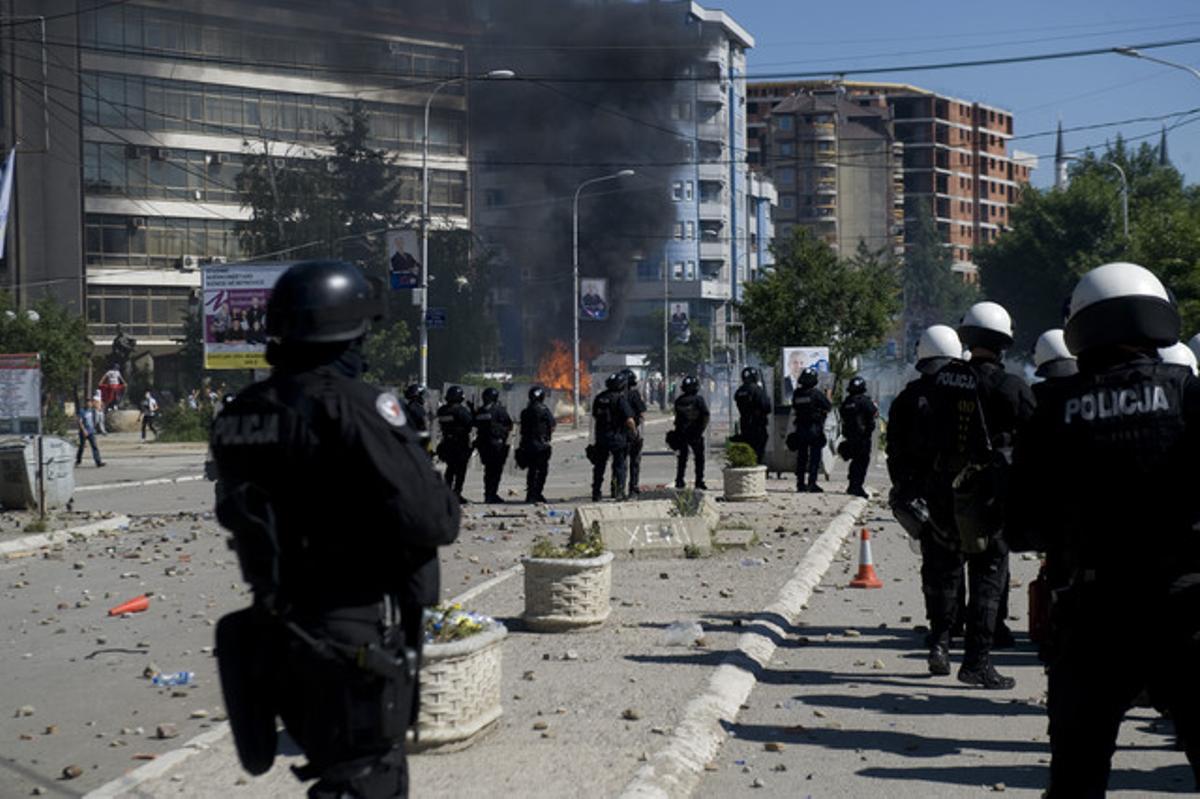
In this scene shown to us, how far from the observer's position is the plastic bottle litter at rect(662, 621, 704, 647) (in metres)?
9.34

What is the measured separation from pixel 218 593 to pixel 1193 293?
16813 millimetres

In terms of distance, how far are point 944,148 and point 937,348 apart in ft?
428

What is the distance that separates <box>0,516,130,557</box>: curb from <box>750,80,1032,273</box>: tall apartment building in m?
110

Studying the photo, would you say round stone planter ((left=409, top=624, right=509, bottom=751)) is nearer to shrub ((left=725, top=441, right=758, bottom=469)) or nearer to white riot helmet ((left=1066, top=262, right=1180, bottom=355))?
white riot helmet ((left=1066, top=262, right=1180, bottom=355))

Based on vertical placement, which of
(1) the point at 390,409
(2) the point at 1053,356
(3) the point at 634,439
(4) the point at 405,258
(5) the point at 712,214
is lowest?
(3) the point at 634,439

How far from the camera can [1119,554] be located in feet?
13.7

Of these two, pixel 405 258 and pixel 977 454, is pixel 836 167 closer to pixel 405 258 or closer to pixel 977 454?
pixel 405 258

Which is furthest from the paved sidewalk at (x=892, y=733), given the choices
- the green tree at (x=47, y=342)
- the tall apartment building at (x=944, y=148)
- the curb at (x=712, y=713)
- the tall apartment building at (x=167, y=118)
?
the tall apartment building at (x=944, y=148)

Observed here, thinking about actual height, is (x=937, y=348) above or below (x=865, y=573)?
above

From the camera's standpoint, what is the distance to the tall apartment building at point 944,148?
5251 inches

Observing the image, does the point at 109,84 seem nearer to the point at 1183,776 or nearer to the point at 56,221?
the point at 56,221

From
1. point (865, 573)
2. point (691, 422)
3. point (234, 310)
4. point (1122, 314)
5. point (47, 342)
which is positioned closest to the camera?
point (1122, 314)

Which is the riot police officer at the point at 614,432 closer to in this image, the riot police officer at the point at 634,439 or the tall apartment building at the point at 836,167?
the riot police officer at the point at 634,439

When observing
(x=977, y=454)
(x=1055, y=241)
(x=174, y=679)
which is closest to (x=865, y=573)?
(x=977, y=454)
